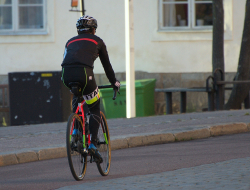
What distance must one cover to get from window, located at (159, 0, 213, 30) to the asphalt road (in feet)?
28.6

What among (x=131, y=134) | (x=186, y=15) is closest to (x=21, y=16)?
(x=186, y=15)

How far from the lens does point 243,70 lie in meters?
13.7

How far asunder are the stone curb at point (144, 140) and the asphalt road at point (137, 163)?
0.17 metres

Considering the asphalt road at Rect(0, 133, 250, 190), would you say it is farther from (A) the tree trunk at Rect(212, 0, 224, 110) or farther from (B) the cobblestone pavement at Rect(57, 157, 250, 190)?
(A) the tree trunk at Rect(212, 0, 224, 110)

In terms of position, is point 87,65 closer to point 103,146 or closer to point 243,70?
point 103,146

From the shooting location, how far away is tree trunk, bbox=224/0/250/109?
44.4 ft

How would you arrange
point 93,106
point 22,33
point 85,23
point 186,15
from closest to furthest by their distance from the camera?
1. point 85,23
2. point 93,106
3. point 22,33
4. point 186,15

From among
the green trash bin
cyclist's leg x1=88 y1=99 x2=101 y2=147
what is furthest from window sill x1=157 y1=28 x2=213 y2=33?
cyclist's leg x1=88 y1=99 x2=101 y2=147

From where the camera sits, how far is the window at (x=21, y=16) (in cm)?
1670

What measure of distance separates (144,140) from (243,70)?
6307 mm

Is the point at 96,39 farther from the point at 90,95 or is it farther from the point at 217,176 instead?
the point at 217,176

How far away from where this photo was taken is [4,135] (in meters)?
9.28

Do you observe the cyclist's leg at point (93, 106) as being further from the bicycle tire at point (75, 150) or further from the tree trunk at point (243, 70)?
the tree trunk at point (243, 70)

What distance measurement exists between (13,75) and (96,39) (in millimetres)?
9590
